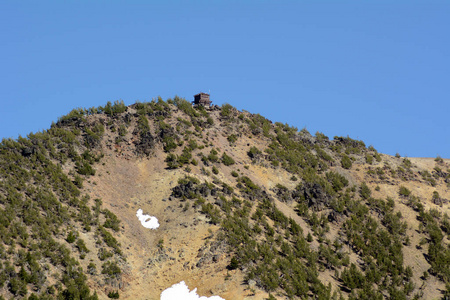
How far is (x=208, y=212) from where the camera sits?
6619 centimetres

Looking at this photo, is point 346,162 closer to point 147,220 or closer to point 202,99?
point 202,99

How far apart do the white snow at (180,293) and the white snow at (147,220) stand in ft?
38.8

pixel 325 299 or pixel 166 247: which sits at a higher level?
pixel 166 247

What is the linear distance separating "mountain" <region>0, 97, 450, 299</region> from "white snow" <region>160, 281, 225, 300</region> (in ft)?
3.00

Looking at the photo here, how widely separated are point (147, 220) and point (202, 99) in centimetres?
3767

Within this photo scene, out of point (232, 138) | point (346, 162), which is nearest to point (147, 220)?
point (232, 138)

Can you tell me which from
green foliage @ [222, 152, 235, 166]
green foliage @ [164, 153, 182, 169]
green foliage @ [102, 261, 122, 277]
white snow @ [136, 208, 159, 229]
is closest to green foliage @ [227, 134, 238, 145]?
green foliage @ [222, 152, 235, 166]

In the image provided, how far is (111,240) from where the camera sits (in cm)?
6062

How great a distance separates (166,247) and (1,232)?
1930 cm

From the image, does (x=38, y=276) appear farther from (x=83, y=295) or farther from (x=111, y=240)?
(x=111, y=240)

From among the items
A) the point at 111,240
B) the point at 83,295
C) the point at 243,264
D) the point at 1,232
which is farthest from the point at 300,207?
the point at 1,232

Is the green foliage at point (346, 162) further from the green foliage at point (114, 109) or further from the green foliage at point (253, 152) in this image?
the green foliage at point (114, 109)

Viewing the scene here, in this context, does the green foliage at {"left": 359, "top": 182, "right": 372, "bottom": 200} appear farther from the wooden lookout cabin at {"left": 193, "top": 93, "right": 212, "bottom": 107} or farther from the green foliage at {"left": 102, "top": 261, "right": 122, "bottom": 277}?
the green foliage at {"left": 102, "top": 261, "right": 122, "bottom": 277}

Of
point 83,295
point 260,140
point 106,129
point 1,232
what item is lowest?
point 83,295
